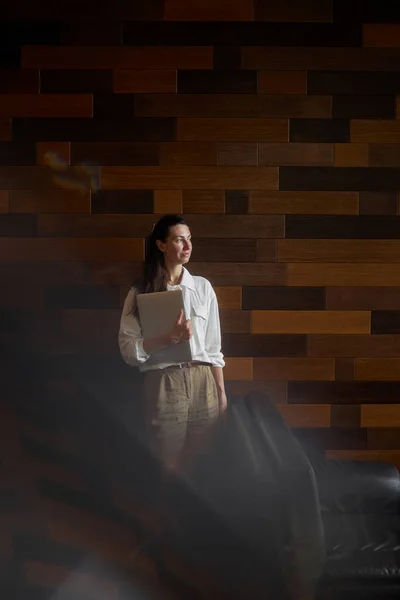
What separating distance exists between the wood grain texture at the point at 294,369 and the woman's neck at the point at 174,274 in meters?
0.63

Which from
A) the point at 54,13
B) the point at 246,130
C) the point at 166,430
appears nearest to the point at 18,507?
the point at 166,430

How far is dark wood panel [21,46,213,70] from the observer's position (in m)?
2.47

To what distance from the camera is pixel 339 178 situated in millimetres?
2520

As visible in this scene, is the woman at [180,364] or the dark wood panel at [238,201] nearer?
the woman at [180,364]

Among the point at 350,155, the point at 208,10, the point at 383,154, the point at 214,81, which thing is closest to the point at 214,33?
the point at 208,10

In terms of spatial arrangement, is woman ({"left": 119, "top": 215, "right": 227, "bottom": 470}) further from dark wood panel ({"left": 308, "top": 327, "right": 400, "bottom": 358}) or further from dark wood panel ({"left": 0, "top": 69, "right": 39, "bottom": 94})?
dark wood panel ({"left": 0, "top": 69, "right": 39, "bottom": 94})

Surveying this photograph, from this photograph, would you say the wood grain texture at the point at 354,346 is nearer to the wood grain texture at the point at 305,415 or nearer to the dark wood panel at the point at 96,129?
the wood grain texture at the point at 305,415

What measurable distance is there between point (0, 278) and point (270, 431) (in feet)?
4.51

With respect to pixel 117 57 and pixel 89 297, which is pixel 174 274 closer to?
pixel 89 297

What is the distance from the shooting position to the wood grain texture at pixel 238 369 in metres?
2.53

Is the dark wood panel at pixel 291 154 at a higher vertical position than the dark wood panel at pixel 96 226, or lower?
higher

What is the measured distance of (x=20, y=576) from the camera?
2.18 metres

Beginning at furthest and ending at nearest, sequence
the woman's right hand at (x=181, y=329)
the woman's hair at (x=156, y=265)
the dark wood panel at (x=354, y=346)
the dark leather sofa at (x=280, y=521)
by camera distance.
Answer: the dark wood panel at (x=354, y=346)
the woman's hair at (x=156, y=265)
the woman's right hand at (x=181, y=329)
the dark leather sofa at (x=280, y=521)

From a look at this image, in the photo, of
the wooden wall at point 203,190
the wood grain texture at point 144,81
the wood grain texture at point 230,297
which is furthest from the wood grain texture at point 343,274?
the wood grain texture at point 144,81
